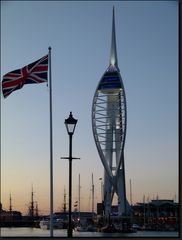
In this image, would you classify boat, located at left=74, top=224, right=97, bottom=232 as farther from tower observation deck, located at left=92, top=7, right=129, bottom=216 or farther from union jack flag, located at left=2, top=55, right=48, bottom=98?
union jack flag, located at left=2, top=55, right=48, bottom=98

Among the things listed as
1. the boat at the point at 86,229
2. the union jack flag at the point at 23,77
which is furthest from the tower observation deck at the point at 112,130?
the union jack flag at the point at 23,77

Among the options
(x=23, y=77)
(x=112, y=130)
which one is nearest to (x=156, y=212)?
(x=112, y=130)

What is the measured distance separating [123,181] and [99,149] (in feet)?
19.8

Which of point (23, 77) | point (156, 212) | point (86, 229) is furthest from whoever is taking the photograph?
point (156, 212)

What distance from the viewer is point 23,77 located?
18406 millimetres

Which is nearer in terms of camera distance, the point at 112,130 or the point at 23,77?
the point at 23,77

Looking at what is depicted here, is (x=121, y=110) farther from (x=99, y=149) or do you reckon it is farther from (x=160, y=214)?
(x=160, y=214)

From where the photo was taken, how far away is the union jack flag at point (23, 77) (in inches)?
721

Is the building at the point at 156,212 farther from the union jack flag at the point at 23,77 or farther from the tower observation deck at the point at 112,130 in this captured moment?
the union jack flag at the point at 23,77

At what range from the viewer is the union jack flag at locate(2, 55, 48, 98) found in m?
18.3

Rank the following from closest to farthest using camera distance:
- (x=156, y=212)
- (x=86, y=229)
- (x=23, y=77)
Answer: (x=23, y=77) < (x=86, y=229) < (x=156, y=212)

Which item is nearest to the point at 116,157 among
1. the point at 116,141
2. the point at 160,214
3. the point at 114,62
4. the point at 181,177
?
the point at 116,141

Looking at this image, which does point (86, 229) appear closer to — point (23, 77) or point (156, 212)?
point (156, 212)

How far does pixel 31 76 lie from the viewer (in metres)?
18.5
